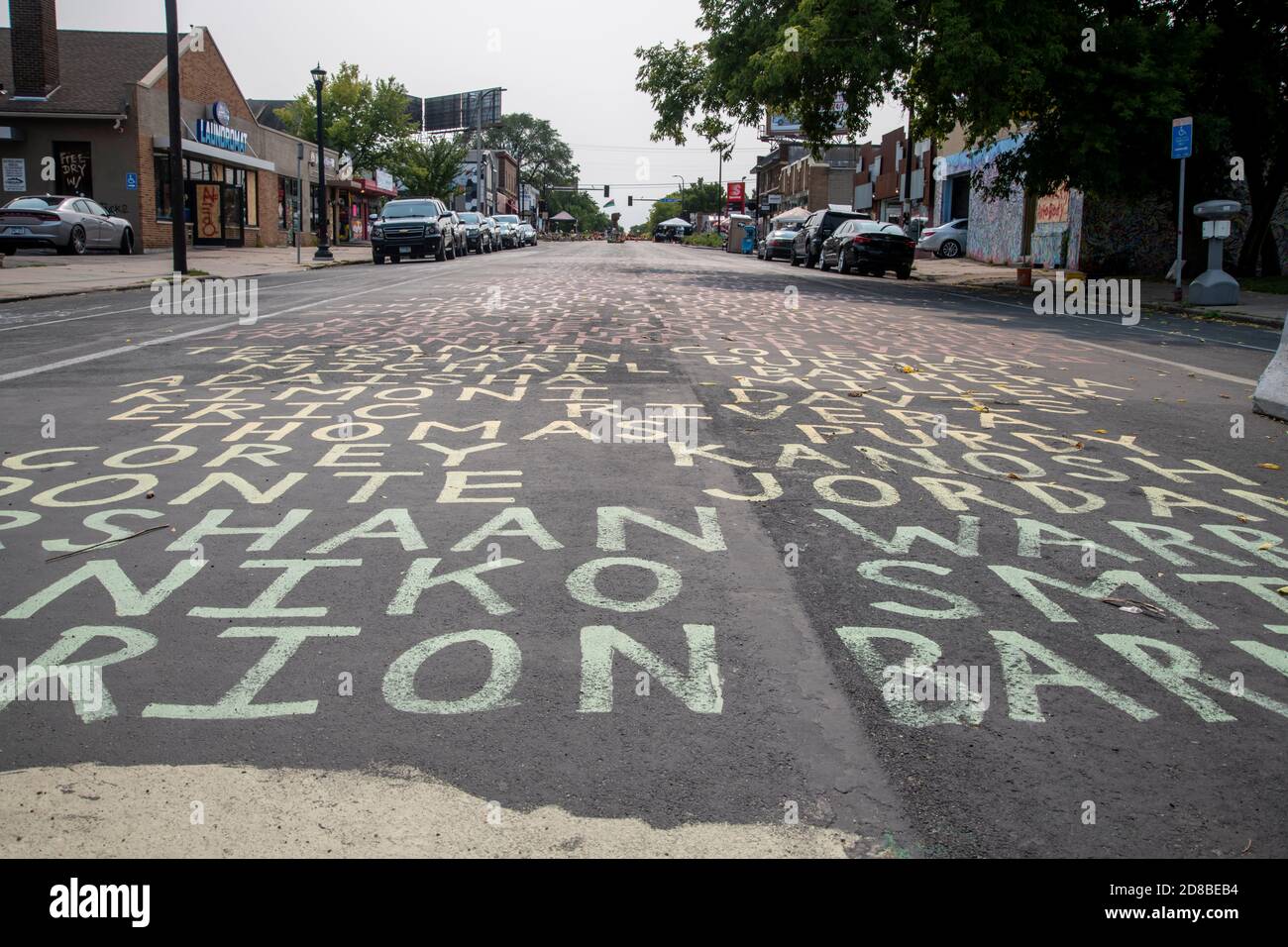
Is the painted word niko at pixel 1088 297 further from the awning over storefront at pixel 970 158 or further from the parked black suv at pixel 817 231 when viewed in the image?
the awning over storefront at pixel 970 158

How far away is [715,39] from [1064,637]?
31.1 meters

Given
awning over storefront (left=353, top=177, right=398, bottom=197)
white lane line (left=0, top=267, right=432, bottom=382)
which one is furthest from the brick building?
white lane line (left=0, top=267, right=432, bottom=382)

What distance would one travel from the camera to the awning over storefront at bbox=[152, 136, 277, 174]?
38688 millimetres

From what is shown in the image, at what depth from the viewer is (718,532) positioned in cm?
513

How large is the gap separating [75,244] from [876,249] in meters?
21.7

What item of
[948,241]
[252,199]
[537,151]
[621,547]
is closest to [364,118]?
[252,199]

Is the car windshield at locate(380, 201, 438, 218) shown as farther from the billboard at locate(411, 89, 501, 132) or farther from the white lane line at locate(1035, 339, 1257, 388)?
the billboard at locate(411, 89, 501, 132)

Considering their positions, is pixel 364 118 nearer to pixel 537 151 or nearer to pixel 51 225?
pixel 51 225

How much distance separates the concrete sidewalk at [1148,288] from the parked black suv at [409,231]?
15603 mm

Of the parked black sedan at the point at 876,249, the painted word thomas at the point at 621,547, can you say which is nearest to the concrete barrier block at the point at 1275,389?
the painted word thomas at the point at 621,547

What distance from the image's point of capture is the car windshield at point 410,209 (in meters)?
37.9
